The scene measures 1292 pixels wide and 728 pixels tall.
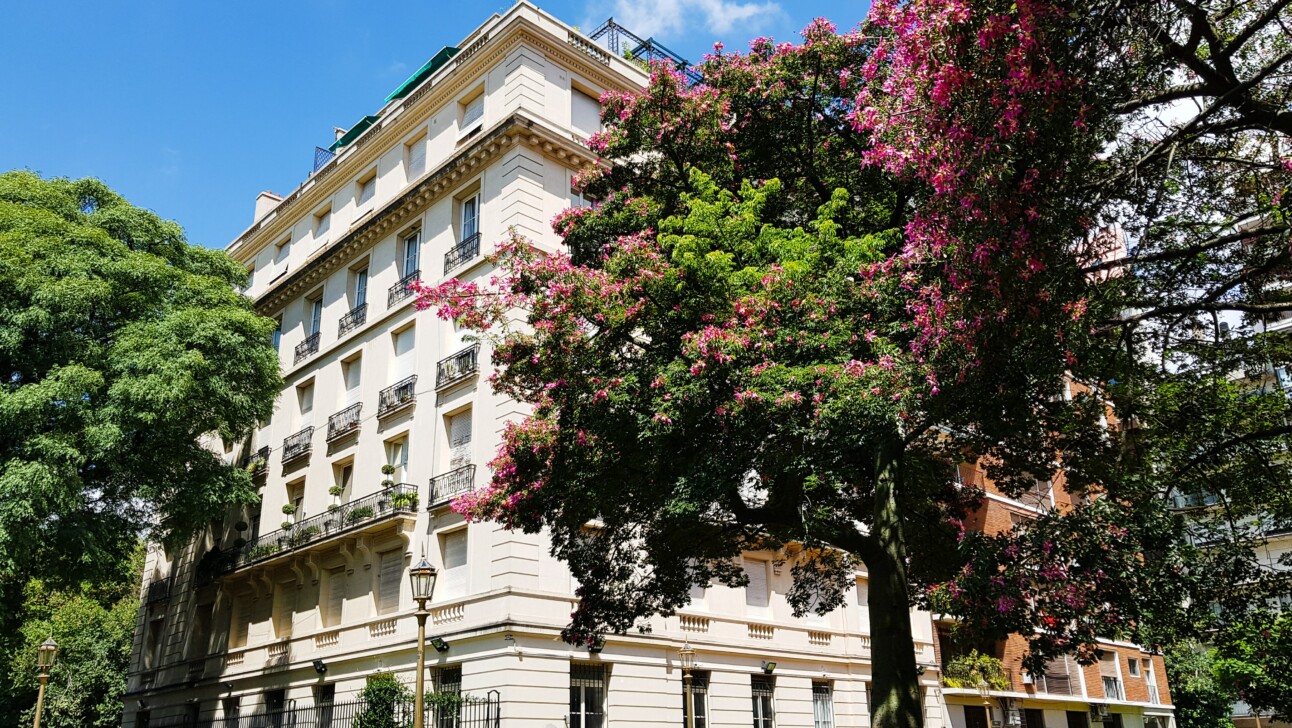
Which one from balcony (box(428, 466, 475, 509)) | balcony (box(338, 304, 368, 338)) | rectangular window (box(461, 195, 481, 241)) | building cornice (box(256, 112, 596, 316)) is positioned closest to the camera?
balcony (box(428, 466, 475, 509))

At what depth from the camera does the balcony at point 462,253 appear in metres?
25.4

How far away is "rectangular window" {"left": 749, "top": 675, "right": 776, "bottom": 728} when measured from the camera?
81.1 feet

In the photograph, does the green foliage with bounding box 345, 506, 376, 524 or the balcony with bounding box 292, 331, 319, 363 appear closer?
the green foliage with bounding box 345, 506, 376, 524

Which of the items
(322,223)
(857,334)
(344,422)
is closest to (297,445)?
(344,422)

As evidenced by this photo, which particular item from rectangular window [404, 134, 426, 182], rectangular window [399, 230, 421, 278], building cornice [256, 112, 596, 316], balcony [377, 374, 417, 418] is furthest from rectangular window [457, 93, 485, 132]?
balcony [377, 374, 417, 418]

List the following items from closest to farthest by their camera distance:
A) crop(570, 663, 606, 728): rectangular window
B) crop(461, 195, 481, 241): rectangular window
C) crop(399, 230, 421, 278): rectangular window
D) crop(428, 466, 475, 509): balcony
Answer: crop(570, 663, 606, 728): rectangular window
crop(428, 466, 475, 509): balcony
crop(461, 195, 481, 241): rectangular window
crop(399, 230, 421, 278): rectangular window

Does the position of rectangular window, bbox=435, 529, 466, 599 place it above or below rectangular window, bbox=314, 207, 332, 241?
below

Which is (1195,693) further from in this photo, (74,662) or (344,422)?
(74,662)

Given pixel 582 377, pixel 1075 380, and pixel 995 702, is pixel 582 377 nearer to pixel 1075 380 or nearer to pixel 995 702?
pixel 1075 380

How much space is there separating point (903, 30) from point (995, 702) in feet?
95.3

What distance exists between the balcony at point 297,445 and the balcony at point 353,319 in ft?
10.5

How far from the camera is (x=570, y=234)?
1659 cm

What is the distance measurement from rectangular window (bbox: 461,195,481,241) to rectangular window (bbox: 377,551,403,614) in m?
8.73

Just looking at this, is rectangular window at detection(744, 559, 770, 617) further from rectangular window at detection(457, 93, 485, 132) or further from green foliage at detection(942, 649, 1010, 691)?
rectangular window at detection(457, 93, 485, 132)
